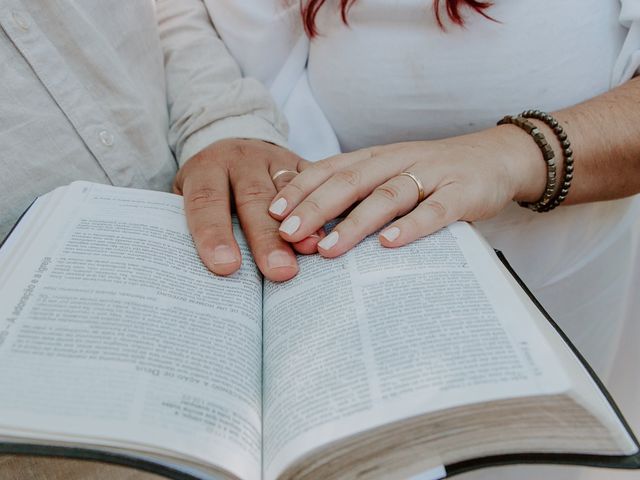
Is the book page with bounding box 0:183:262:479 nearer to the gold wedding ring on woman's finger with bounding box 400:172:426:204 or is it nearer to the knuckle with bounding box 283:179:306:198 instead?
the knuckle with bounding box 283:179:306:198

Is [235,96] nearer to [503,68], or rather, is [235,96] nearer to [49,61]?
[49,61]

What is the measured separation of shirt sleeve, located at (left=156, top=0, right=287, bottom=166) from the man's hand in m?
0.04

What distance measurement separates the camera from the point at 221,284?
1.75 feet

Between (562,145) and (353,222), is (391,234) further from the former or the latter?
(562,145)

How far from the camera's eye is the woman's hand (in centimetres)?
55

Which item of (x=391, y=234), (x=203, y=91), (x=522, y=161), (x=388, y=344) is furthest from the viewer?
(x=203, y=91)

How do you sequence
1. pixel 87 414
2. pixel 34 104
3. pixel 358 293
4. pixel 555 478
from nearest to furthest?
pixel 87 414
pixel 358 293
pixel 34 104
pixel 555 478

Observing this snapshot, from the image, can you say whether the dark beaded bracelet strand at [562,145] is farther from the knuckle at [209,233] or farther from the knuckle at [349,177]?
the knuckle at [209,233]

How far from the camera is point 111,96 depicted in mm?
679

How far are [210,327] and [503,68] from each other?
1.62ft

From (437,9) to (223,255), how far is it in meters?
0.41

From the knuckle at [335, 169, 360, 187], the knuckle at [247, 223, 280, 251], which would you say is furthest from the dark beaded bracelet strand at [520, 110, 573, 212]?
the knuckle at [247, 223, 280, 251]

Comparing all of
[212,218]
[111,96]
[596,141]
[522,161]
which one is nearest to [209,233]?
[212,218]

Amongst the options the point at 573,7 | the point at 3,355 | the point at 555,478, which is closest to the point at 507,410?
the point at 3,355
